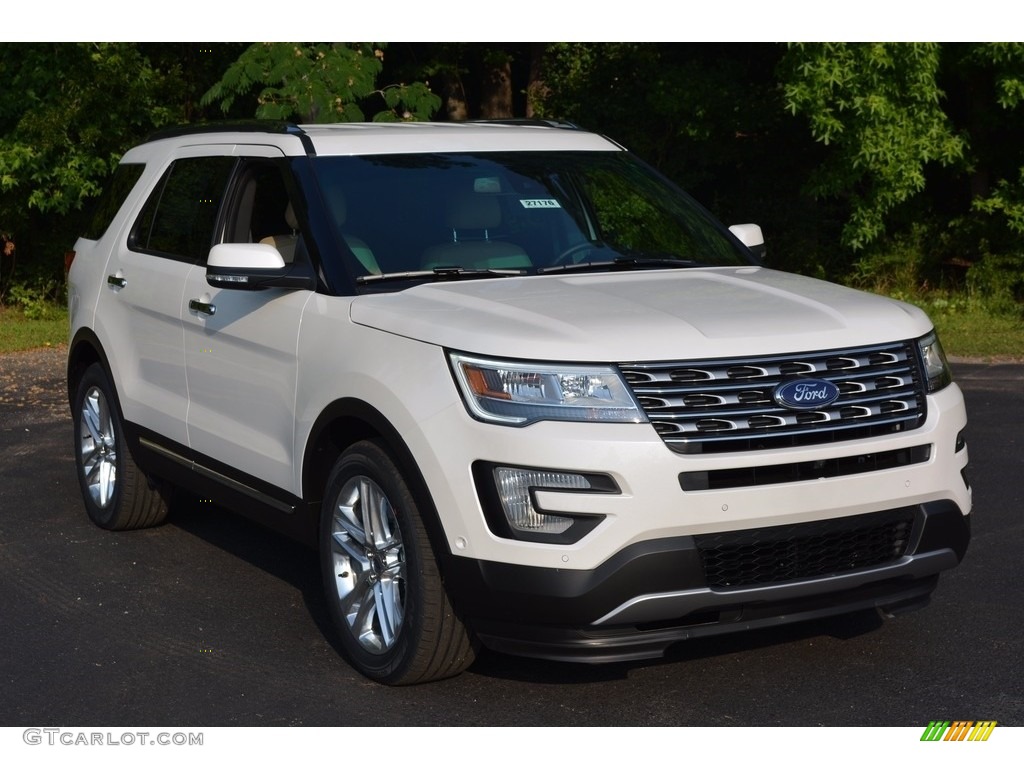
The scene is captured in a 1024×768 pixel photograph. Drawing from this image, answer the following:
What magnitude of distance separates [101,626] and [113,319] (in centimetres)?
184

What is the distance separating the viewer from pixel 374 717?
16.0 ft

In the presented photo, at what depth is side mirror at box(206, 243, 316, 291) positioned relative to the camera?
5531mm

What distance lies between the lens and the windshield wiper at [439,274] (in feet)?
18.1

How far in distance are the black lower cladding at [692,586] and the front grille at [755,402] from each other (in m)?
0.28

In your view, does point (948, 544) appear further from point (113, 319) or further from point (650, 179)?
point (113, 319)

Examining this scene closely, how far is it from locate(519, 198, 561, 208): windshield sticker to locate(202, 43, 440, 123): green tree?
1043 cm

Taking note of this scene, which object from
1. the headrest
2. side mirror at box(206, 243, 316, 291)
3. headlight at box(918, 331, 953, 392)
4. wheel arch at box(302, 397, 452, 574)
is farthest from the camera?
the headrest

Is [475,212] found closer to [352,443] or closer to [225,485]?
[352,443]

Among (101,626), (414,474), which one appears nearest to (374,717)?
(414,474)

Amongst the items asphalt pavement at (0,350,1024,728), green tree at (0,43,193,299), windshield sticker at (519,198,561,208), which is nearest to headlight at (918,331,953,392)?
asphalt pavement at (0,350,1024,728)

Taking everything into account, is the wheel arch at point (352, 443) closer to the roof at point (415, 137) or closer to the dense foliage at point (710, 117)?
the roof at point (415, 137)

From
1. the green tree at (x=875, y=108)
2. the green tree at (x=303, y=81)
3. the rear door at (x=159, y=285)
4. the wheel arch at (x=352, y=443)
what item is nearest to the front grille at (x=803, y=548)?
the wheel arch at (x=352, y=443)

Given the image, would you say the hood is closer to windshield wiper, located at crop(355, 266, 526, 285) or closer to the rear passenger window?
windshield wiper, located at crop(355, 266, 526, 285)

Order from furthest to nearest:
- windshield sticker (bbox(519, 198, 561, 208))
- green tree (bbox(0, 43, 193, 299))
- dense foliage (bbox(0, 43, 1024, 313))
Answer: green tree (bbox(0, 43, 193, 299))
dense foliage (bbox(0, 43, 1024, 313))
windshield sticker (bbox(519, 198, 561, 208))
